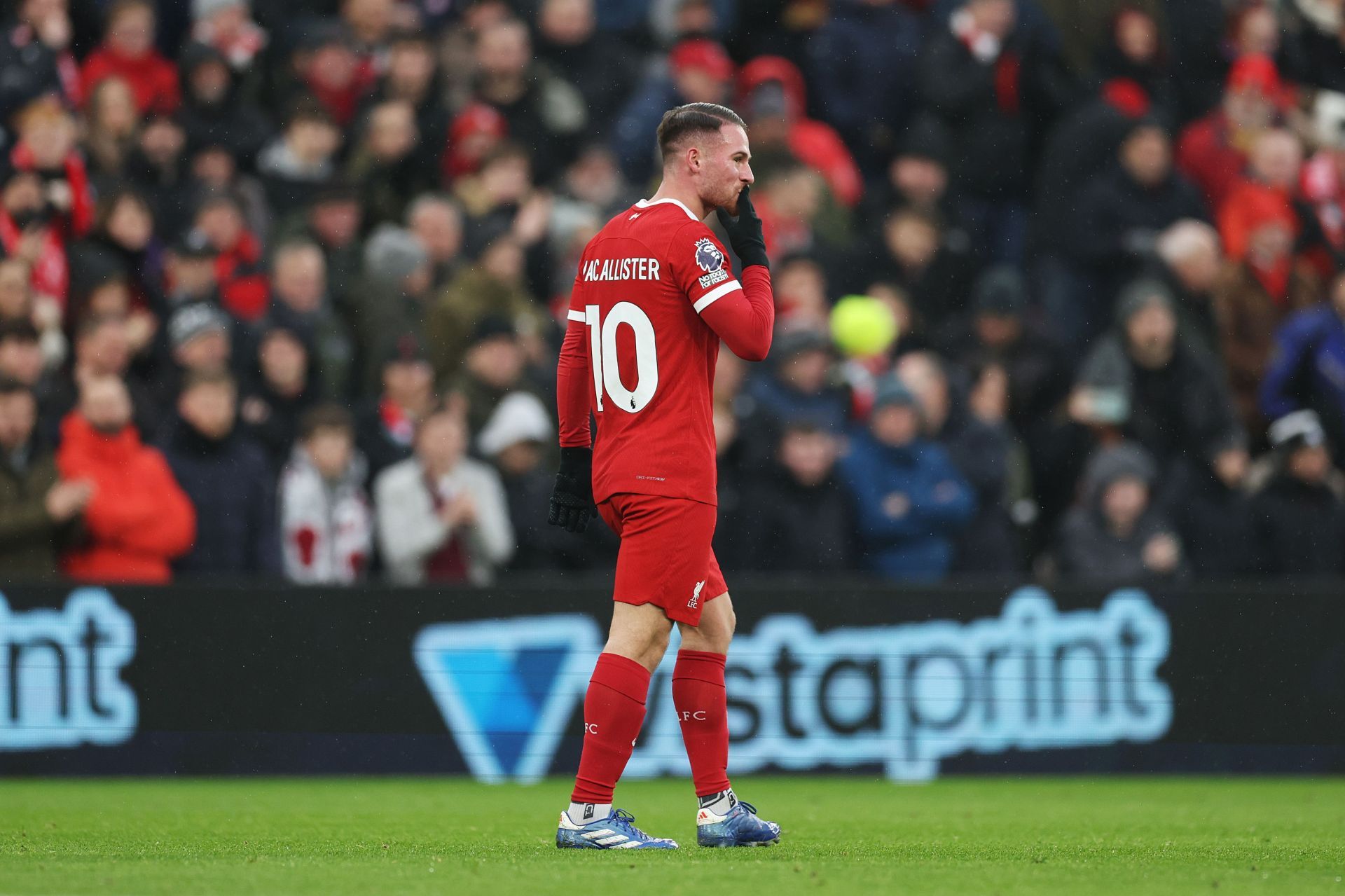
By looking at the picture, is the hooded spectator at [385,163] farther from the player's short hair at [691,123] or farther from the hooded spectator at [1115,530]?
the player's short hair at [691,123]

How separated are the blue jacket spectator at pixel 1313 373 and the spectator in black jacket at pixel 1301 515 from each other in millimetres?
822

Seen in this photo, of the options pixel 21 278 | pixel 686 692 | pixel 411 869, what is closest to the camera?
pixel 411 869

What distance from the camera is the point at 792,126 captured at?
14.1m

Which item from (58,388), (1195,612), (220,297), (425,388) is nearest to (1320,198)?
(1195,612)

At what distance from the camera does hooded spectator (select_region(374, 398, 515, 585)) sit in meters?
10.8

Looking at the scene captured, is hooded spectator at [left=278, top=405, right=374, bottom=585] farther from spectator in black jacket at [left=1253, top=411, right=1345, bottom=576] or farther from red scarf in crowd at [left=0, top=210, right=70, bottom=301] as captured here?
spectator in black jacket at [left=1253, top=411, right=1345, bottom=576]

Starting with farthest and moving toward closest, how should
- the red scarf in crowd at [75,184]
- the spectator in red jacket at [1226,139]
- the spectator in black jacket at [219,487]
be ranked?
the spectator in red jacket at [1226,139], the red scarf in crowd at [75,184], the spectator in black jacket at [219,487]

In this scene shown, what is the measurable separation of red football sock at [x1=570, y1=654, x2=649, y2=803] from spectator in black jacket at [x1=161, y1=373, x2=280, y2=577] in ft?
15.8

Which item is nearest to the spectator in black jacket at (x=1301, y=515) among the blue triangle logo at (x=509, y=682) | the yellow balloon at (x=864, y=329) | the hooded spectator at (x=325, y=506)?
the yellow balloon at (x=864, y=329)

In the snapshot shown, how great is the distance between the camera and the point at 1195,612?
1092cm

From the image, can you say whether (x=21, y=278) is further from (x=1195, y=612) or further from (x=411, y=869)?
(x=1195, y=612)

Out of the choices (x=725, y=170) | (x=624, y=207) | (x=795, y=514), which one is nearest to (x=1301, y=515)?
(x=795, y=514)

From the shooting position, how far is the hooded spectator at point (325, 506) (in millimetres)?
10727

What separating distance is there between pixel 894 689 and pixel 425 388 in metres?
3.29
